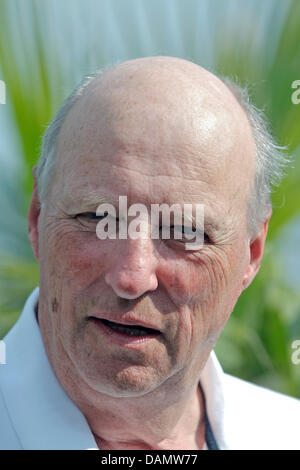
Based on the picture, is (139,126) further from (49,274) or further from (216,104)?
(49,274)

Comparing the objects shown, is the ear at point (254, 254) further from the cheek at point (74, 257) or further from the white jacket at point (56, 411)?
the cheek at point (74, 257)

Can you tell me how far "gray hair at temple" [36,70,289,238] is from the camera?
6.40ft

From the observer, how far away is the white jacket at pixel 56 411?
5.87 feet

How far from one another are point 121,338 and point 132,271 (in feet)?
0.70

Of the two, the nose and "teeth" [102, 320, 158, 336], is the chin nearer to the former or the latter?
"teeth" [102, 320, 158, 336]

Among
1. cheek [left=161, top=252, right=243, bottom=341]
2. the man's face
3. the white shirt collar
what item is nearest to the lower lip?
the man's face

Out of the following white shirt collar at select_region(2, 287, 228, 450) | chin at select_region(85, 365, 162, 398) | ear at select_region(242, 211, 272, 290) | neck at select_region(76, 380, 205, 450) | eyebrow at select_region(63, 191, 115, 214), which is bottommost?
neck at select_region(76, 380, 205, 450)

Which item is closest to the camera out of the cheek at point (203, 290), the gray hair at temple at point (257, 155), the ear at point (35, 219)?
the cheek at point (203, 290)

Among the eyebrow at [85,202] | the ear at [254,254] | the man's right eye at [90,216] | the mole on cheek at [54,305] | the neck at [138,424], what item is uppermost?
the eyebrow at [85,202]

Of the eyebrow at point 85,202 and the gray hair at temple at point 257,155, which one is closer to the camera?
the eyebrow at point 85,202

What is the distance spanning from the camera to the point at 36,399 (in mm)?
1835

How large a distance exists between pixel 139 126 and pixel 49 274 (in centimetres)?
54

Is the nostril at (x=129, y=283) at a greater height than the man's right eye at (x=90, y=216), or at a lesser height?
lesser

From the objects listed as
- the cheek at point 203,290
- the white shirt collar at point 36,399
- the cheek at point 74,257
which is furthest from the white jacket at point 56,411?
the cheek at point 203,290
